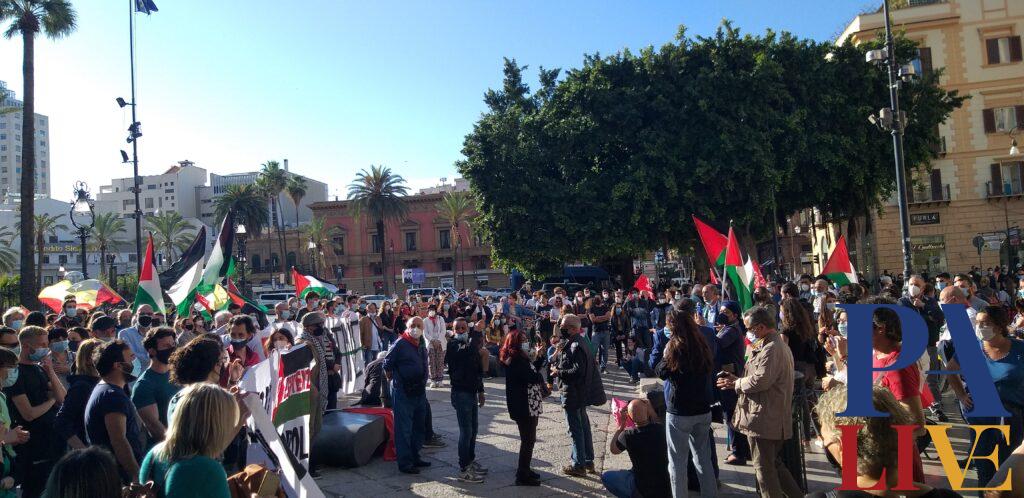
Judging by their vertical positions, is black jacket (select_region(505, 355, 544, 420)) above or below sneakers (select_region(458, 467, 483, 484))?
above

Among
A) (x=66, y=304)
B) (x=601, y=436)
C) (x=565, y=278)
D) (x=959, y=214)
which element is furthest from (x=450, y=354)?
(x=959, y=214)

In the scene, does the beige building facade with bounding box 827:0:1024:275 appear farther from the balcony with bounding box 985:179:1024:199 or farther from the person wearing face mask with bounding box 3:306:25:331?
the person wearing face mask with bounding box 3:306:25:331

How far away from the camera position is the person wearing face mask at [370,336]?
558 inches

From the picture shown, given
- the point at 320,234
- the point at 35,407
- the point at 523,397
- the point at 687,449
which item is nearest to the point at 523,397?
the point at 523,397

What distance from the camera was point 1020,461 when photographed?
9.66 feet

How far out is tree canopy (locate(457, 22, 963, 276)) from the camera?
25812mm

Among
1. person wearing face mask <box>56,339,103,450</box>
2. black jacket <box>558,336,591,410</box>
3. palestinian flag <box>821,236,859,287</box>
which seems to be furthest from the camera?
palestinian flag <box>821,236,859,287</box>

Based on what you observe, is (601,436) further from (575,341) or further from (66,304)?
(66,304)

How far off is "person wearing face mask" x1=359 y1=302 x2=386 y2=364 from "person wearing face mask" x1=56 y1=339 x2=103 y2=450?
28.3 feet

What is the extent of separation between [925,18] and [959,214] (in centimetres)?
1042

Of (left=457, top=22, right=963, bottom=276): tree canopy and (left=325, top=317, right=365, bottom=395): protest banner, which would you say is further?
(left=457, top=22, right=963, bottom=276): tree canopy

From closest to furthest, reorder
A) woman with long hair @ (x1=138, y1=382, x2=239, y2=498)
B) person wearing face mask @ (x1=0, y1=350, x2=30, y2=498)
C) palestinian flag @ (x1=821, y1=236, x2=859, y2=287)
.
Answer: woman with long hair @ (x1=138, y1=382, x2=239, y2=498), person wearing face mask @ (x1=0, y1=350, x2=30, y2=498), palestinian flag @ (x1=821, y1=236, x2=859, y2=287)

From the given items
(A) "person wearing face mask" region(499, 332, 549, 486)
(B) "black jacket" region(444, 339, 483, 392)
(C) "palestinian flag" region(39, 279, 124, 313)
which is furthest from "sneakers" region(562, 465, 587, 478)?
(C) "palestinian flag" region(39, 279, 124, 313)

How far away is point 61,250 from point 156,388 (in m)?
83.4
